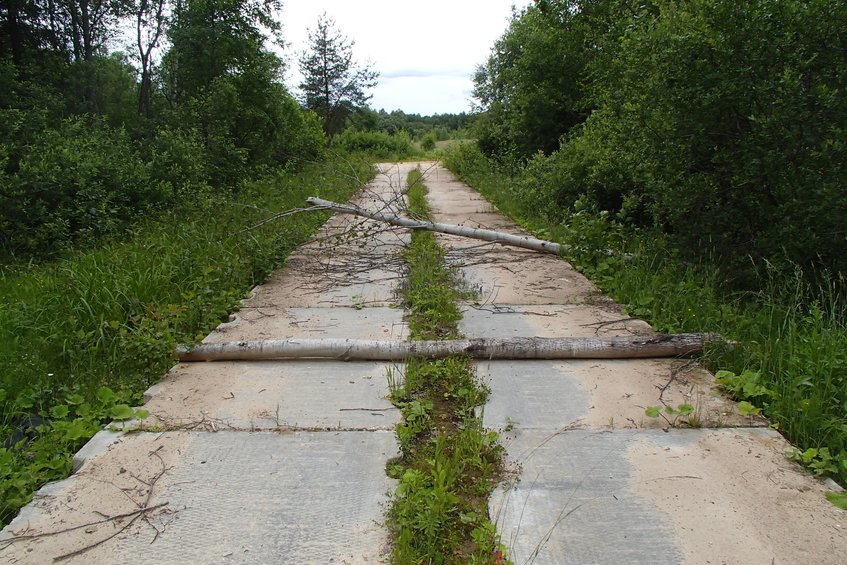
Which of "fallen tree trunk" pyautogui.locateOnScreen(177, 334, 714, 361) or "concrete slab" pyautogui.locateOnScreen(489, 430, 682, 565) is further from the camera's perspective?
"fallen tree trunk" pyautogui.locateOnScreen(177, 334, 714, 361)

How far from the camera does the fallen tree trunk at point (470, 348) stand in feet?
12.9

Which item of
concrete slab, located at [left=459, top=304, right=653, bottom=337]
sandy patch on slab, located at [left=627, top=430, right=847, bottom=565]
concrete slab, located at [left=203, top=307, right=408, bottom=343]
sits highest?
concrete slab, located at [left=459, top=304, right=653, bottom=337]

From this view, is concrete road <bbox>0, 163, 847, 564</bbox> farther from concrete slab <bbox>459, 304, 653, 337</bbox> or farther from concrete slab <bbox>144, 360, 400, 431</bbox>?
concrete slab <bbox>459, 304, 653, 337</bbox>

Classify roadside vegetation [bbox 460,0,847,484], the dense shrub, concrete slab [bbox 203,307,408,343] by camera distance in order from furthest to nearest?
the dense shrub → concrete slab [bbox 203,307,408,343] → roadside vegetation [bbox 460,0,847,484]

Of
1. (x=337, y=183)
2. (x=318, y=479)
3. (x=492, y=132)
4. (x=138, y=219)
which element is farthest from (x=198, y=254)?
(x=492, y=132)

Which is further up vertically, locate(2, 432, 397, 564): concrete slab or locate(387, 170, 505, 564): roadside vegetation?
locate(387, 170, 505, 564): roadside vegetation

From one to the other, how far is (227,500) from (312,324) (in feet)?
7.54

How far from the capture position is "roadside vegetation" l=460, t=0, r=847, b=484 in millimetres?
3449

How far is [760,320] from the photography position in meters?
4.14

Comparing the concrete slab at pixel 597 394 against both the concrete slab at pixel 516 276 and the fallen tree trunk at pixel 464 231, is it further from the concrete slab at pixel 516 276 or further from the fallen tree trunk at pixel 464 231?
the fallen tree trunk at pixel 464 231

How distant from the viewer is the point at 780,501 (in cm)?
241

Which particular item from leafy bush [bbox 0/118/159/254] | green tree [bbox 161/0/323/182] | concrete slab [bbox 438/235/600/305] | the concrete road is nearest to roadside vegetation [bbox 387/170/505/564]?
the concrete road

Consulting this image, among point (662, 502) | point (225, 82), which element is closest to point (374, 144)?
point (225, 82)

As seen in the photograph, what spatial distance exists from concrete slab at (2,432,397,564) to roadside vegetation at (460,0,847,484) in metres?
2.04
